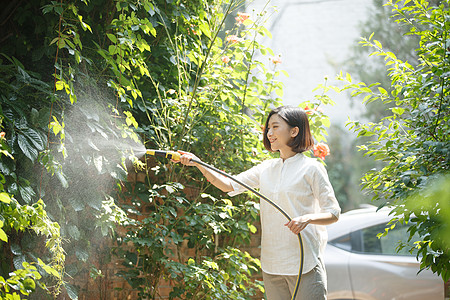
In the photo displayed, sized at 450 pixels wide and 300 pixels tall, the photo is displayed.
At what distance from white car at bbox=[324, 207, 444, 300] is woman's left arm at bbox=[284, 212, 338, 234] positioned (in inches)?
61.7

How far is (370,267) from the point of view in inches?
145

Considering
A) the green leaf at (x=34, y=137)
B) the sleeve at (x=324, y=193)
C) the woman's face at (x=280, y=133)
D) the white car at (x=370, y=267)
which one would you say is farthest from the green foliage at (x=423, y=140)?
the white car at (x=370, y=267)

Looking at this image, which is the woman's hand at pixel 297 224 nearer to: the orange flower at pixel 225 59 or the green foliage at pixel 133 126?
the green foliage at pixel 133 126

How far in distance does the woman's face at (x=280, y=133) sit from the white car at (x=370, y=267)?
1526mm

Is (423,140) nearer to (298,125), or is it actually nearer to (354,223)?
(298,125)

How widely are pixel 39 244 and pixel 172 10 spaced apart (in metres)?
1.60

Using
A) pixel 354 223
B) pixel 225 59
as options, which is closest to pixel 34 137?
pixel 225 59

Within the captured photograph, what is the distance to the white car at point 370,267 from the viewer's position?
3582 mm

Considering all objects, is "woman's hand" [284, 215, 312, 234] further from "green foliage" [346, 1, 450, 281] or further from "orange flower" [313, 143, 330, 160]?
"orange flower" [313, 143, 330, 160]

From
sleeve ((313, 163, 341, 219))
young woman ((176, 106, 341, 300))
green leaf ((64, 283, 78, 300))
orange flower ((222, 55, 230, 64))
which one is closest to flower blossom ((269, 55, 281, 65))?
orange flower ((222, 55, 230, 64))

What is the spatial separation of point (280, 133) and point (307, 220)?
46 centimetres

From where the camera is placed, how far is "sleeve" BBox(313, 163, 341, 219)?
6.91 ft

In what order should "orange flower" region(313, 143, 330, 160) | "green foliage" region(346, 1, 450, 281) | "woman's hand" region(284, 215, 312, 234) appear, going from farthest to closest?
"orange flower" region(313, 143, 330, 160) < "woman's hand" region(284, 215, 312, 234) < "green foliage" region(346, 1, 450, 281)

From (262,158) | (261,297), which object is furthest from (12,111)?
(261,297)
